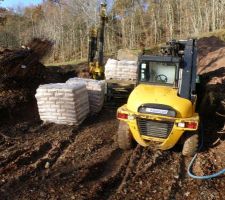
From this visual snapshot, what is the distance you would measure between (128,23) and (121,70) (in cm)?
3684

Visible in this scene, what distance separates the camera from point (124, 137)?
27.4ft

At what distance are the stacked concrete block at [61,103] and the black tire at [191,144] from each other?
343 centimetres

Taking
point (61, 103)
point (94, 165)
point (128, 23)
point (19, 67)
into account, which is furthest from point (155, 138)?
point (128, 23)

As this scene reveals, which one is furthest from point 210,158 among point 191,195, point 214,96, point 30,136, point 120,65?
point 120,65

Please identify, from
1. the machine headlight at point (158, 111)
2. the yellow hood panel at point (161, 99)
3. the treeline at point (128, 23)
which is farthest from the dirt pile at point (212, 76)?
the treeline at point (128, 23)

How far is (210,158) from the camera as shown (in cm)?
797

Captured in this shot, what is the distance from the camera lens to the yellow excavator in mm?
7680

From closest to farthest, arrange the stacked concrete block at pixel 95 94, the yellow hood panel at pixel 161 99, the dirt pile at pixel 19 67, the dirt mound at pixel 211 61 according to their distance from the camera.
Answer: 1. the yellow hood panel at pixel 161 99
2. the stacked concrete block at pixel 95 94
3. the dirt pile at pixel 19 67
4. the dirt mound at pixel 211 61

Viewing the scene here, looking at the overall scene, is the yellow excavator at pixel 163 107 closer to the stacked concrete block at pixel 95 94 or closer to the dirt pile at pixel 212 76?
the dirt pile at pixel 212 76

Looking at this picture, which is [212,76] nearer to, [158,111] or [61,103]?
[61,103]

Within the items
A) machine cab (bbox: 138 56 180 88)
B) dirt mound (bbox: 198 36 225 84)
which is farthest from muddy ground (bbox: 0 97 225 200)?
dirt mound (bbox: 198 36 225 84)

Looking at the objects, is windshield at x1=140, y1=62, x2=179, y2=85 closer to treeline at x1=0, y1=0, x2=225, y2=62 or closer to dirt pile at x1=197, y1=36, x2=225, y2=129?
dirt pile at x1=197, y1=36, x2=225, y2=129

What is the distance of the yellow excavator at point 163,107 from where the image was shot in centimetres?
768

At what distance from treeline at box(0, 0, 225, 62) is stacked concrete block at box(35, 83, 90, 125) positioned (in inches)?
1225
